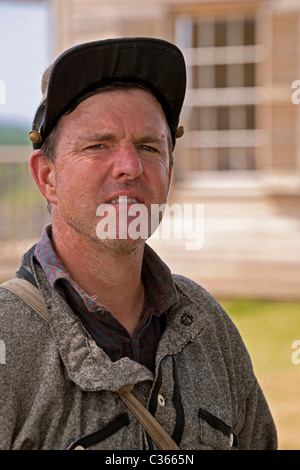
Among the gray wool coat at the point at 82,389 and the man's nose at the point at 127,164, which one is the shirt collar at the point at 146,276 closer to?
the gray wool coat at the point at 82,389

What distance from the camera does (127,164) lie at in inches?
57.4

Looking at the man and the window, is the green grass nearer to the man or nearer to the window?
the window

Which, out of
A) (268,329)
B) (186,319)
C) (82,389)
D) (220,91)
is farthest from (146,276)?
(220,91)

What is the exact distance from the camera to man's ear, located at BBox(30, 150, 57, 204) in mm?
1552

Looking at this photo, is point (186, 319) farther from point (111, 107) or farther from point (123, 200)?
point (111, 107)

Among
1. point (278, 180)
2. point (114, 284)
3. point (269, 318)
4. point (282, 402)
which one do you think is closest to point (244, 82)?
point (278, 180)

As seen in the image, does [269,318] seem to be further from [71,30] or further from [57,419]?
[57,419]

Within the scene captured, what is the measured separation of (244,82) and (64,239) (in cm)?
610

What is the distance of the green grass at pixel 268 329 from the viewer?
17.5 feet

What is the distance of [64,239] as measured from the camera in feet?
5.09

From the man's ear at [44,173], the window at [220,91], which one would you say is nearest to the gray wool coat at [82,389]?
the man's ear at [44,173]

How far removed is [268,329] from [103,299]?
15.6 feet

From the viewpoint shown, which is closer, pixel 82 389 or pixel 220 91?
pixel 82 389

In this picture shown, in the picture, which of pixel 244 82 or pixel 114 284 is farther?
pixel 244 82
